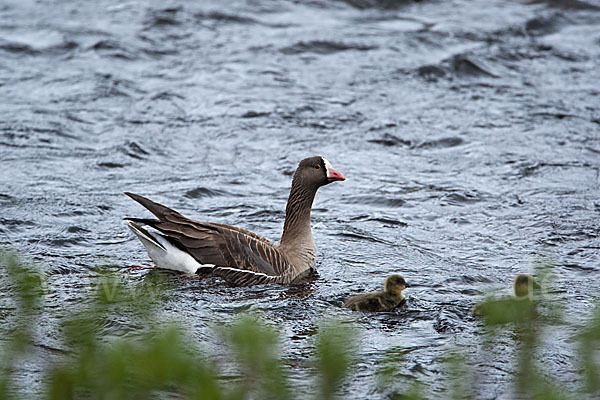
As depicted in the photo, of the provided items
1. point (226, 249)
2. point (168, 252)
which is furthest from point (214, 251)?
point (168, 252)

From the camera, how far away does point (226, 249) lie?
29.8 feet

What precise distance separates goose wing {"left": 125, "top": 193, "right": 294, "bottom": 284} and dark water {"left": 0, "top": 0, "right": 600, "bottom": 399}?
20 centimetres

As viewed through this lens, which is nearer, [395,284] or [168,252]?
[395,284]

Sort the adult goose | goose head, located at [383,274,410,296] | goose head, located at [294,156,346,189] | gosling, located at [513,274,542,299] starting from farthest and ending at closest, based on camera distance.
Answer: goose head, located at [294,156,346,189], the adult goose, goose head, located at [383,274,410,296], gosling, located at [513,274,542,299]

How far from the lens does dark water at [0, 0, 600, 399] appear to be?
8531 millimetres

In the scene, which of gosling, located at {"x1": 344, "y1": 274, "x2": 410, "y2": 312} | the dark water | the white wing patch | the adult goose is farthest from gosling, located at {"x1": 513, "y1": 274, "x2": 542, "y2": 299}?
the white wing patch

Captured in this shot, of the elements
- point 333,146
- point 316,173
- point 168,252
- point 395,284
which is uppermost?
point 316,173

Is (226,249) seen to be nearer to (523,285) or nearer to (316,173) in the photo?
(316,173)

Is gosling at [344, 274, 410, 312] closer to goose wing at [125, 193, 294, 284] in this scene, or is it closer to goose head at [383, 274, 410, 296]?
goose head at [383, 274, 410, 296]

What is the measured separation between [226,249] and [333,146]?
502 cm

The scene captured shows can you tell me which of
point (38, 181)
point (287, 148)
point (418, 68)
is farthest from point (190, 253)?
point (418, 68)

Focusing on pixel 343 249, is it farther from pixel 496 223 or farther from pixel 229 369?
pixel 229 369

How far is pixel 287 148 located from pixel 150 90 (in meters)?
3.36

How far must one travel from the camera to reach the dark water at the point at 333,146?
8531 millimetres
